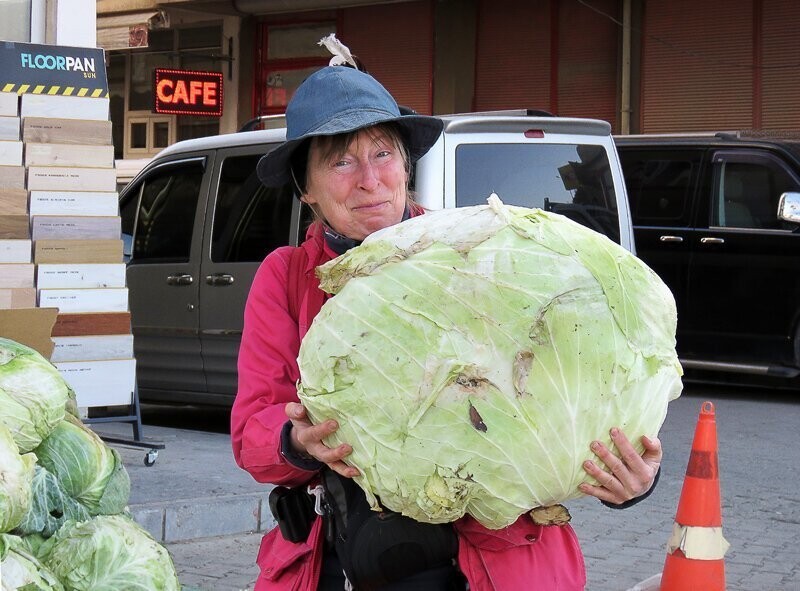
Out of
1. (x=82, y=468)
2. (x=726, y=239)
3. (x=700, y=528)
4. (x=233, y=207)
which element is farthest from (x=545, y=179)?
(x=82, y=468)

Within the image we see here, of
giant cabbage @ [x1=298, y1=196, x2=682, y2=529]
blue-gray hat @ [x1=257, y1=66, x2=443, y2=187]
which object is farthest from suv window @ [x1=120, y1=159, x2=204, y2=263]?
giant cabbage @ [x1=298, y1=196, x2=682, y2=529]

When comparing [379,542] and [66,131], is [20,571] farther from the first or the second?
[66,131]

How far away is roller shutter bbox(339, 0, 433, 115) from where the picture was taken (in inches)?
703

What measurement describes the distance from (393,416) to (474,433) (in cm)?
15

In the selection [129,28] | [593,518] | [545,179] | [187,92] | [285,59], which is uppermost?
[129,28]

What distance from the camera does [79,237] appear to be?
705cm

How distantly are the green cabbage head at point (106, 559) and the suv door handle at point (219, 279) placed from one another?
519 cm

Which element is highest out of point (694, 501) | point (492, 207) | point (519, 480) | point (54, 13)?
point (54, 13)

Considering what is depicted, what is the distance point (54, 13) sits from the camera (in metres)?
8.12

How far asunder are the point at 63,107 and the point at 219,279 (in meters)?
1.84

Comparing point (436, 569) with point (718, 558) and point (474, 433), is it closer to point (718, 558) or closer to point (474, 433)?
point (474, 433)

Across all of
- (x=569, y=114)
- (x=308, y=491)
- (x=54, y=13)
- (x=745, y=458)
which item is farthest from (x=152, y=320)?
(x=569, y=114)

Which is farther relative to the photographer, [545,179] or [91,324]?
[545,179]

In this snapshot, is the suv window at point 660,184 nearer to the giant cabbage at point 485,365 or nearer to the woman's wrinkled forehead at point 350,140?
the woman's wrinkled forehead at point 350,140
